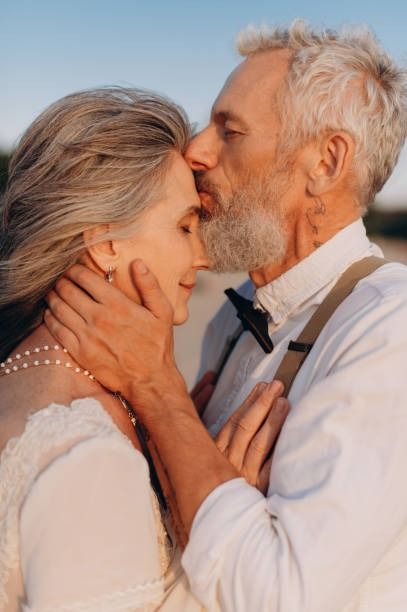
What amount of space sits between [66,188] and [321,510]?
1.28 meters

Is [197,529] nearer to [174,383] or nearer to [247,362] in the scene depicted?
[174,383]

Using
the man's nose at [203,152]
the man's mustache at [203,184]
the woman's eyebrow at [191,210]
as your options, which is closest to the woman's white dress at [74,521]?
the woman's eyebrow at [191,210]

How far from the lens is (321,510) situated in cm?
212

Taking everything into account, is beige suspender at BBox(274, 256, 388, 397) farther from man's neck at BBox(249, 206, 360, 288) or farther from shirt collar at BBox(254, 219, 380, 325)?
man's neck at BBox(249, 206, 360, 288)

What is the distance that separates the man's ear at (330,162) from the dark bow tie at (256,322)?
56 cm

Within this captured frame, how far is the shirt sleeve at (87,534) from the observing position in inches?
75.5

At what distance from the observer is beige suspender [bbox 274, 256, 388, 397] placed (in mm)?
2697

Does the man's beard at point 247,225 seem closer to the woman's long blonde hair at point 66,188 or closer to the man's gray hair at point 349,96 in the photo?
the man's gray hair at point 349,96

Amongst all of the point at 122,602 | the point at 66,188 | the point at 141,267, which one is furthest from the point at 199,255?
the point at 122,602

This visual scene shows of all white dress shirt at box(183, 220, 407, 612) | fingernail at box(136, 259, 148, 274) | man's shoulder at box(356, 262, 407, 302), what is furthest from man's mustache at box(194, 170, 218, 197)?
white dress shirt at box(183, 220, 407, 612)

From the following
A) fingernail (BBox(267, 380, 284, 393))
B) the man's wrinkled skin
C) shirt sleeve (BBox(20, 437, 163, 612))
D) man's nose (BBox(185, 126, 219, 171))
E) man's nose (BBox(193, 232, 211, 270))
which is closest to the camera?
shirt sleeve (BBox(20, 437, 163, 612))

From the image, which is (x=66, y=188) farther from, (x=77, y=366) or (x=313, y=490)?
(x=313, y=490)

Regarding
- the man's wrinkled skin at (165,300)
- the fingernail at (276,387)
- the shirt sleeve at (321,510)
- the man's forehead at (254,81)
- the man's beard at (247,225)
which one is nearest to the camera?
the shirt sleeve at (321,510)

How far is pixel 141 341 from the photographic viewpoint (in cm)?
255
